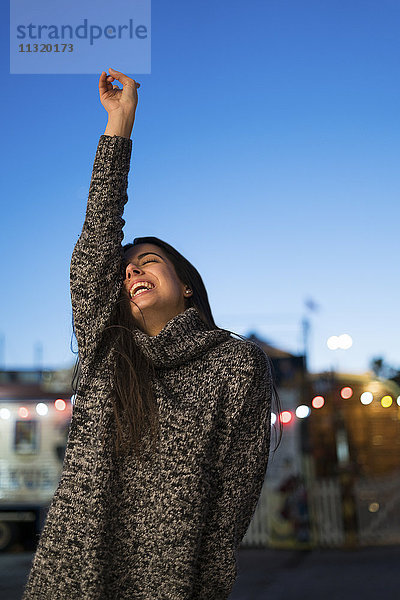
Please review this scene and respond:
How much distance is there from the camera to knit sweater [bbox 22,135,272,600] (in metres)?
1.06

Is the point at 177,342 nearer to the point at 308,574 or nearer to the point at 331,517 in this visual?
the point at 308,574

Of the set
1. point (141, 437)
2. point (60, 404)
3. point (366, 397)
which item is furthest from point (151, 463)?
point (60, 404)

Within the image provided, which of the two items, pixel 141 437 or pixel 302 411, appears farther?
pixel 302 411

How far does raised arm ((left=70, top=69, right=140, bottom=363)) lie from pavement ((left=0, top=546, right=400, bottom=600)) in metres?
4.75

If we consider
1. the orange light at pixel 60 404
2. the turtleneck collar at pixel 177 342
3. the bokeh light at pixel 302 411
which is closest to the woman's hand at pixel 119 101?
the turtleneck collar at pixel 177 342

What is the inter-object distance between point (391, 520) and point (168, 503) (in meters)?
8.57

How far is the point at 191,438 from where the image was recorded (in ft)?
3.61

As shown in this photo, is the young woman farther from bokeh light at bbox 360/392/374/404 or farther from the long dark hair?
bokeh light at bbox 360/392/374/404

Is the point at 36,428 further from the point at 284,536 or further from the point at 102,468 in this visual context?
the point at 102,468

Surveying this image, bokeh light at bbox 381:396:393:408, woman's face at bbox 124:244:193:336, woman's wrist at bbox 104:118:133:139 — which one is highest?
woman's wrist at bbox 104:118:133:139

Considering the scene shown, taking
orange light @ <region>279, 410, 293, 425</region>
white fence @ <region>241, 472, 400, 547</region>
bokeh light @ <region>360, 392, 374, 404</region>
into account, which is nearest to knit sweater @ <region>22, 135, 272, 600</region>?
bokeh light @ <region>360, 392, 374, 404</region>

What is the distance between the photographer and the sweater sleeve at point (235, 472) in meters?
1.08

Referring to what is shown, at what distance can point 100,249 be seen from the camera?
1.17m

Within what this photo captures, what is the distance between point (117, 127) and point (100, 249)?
10.3 inches
